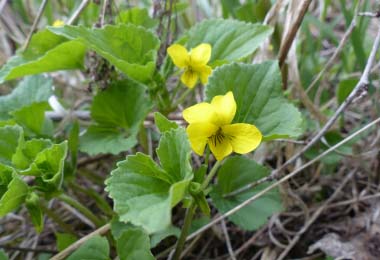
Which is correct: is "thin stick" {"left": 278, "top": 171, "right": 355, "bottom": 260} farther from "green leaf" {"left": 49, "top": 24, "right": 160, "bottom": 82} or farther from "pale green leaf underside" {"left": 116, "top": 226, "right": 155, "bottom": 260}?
"green leaf" {"left": 49, "top": 24, "right": 160, "bottom": 82}

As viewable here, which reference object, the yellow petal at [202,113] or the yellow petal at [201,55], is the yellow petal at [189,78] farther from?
the yellow petal at [202,113]

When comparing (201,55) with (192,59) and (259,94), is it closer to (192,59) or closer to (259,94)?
(192,59)

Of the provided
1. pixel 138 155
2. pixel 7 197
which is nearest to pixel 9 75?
pixel 7 197

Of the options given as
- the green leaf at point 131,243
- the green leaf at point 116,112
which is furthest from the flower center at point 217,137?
the green leaf at point 116,112

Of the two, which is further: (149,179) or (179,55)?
(179,55)

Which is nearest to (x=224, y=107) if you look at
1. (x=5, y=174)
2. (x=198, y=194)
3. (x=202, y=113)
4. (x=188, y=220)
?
(x=202, y=113)
